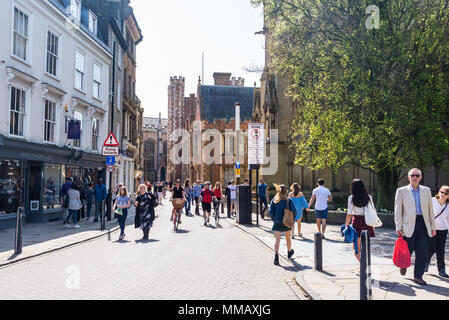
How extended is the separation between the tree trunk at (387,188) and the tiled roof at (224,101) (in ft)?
129

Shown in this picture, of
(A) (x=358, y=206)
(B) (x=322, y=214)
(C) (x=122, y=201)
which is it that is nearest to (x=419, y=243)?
(A) (x=358, y=206)

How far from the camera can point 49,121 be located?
1794 cm

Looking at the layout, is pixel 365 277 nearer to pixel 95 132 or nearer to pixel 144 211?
pixel 144 211

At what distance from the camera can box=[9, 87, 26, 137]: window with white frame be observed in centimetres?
1535

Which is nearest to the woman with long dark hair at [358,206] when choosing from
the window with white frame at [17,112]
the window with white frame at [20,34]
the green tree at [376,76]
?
the green tree at [376,76]

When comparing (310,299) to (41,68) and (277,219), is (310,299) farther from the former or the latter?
(41,68)

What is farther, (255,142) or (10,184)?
(255,142)

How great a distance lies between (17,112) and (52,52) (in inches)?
155

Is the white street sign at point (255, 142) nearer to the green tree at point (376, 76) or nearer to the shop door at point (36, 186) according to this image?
the green tree at point (376, 76)

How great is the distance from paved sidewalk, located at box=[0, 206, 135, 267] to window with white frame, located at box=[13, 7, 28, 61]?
6.23 metres

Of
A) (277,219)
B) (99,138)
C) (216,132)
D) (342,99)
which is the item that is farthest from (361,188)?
(216,132)

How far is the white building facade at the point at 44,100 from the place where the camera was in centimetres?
1495

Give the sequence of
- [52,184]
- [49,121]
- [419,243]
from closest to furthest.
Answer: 1. [419,243]
2. [49,121]
3. [52,184]

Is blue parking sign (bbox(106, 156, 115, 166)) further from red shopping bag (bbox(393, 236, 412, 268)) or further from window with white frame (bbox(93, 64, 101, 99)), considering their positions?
red shopping bag (bbox(393, 236, 412, 268))
